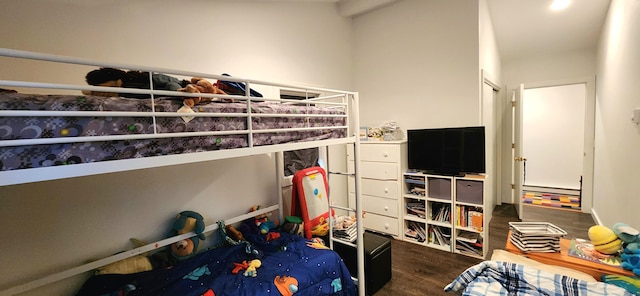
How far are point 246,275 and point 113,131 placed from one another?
115cm

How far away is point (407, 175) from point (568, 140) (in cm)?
411

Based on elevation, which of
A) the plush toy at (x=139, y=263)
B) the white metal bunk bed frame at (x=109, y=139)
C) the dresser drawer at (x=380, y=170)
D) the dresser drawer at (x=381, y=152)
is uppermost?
the white metal bunk bed frame at (x=109, y=139)

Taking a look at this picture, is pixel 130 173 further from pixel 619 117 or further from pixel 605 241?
pixel 619 117

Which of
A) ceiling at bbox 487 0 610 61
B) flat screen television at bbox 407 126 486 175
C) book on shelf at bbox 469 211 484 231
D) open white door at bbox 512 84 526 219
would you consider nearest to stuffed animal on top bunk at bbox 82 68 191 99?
flat screen television at bbox 407 126 486 175

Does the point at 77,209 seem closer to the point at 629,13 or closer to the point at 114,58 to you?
the point at 114,58

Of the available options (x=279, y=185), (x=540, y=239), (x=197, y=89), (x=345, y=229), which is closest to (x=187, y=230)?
(x=279, y=185)

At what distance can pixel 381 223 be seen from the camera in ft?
10.7

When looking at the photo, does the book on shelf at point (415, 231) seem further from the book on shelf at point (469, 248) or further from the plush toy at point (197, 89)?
the plush toy at point (197, 89)

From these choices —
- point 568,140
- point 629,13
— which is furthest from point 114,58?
point 568,140

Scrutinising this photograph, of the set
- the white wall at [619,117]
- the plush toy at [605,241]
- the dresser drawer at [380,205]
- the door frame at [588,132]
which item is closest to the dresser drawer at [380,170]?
the dresser drawer at [380,205]

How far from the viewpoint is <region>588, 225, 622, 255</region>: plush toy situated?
4.70 ft

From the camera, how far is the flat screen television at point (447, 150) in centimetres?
272

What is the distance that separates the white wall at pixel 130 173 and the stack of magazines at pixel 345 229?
2.28 feet

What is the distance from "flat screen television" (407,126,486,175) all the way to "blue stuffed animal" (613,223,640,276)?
4.27ft
